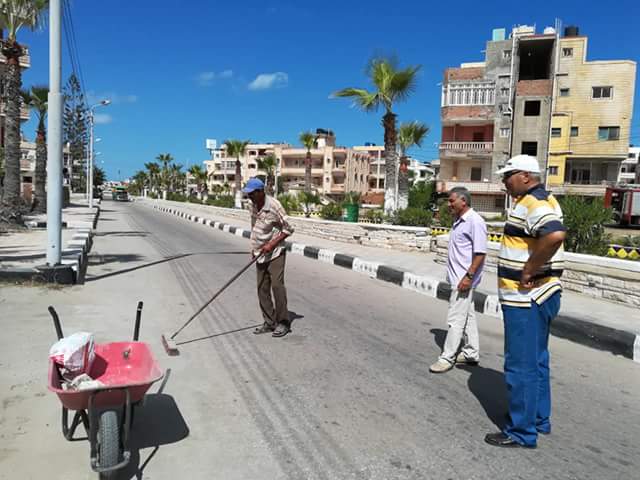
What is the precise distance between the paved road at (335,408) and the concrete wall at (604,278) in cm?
204

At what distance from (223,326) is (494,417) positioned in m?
3.37

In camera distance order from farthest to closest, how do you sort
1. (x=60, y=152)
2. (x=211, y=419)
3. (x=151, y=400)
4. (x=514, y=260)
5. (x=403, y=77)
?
(x=403, y=77) < (x=60, y=152) < (x=151, y=400) < (x=211, y=419) < (x=514, y=260)

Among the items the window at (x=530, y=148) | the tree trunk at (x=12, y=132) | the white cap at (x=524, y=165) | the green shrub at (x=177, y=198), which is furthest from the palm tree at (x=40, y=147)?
the window at (x=530, y=148)

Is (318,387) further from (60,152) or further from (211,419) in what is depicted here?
(60,152)

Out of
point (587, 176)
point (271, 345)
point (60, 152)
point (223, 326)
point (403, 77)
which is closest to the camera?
point (271, 345)

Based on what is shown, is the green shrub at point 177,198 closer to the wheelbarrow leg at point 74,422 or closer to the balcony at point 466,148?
the balcony at point 466,148

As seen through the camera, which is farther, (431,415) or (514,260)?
(431,415)

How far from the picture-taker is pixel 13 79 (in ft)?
59.7

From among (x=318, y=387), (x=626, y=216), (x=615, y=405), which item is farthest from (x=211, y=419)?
(x=626, y=216)

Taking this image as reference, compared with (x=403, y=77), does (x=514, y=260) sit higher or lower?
lower

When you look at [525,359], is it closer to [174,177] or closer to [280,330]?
[280,330]

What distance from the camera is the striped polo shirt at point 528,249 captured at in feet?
9.90

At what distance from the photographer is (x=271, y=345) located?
17.2 ft

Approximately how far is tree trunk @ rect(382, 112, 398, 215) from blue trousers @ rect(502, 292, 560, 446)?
14.7 m
